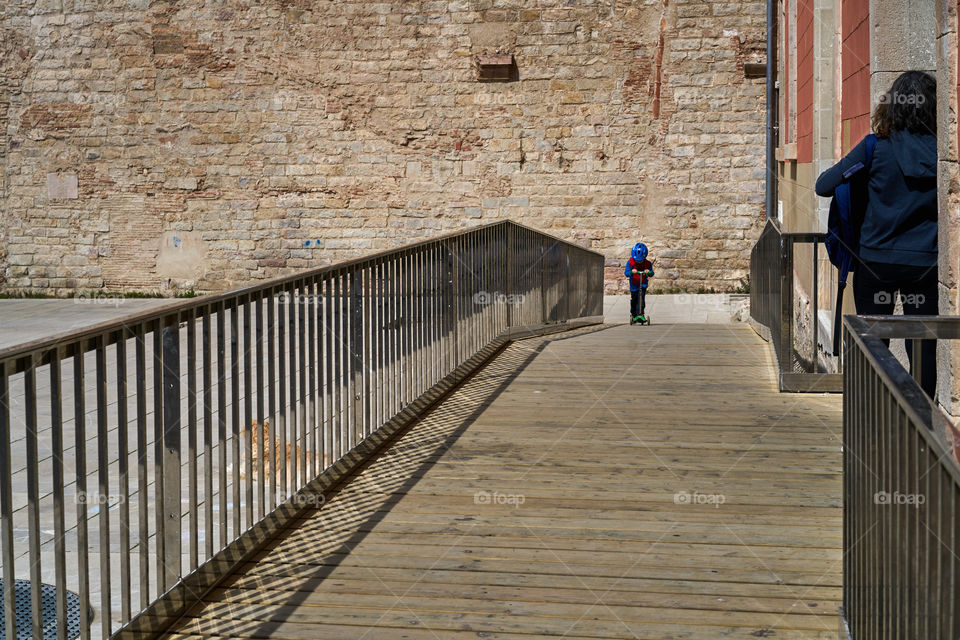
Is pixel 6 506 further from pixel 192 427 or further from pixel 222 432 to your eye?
pixel 222 432

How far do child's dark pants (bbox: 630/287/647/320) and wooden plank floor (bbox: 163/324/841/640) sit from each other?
24.7ft

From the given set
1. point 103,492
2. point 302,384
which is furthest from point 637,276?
point 103,492

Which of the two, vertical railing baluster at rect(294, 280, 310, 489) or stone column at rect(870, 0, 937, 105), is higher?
stone column at rect(870, 0, 937, 105)

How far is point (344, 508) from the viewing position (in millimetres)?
4430

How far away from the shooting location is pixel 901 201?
4.79 m

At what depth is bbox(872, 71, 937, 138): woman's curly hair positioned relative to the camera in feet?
15.4

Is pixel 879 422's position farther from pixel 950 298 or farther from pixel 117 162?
pixel 117 162

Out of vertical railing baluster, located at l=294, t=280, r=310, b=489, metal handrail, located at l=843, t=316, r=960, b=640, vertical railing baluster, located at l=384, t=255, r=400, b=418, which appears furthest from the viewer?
vertical railing baluster, located at l=384, t=255, r=400, b=418

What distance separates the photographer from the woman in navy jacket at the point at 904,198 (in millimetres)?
4723

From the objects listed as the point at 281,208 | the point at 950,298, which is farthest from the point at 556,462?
the point at 281,208

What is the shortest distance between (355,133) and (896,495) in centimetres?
1567

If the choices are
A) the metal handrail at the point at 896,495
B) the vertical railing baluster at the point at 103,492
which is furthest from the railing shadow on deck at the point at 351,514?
the metal handrail at the point at 896,495

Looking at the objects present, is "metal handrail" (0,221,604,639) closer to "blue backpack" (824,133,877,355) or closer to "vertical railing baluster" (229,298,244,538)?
"vertical railing baluster" (229,298,244,538)

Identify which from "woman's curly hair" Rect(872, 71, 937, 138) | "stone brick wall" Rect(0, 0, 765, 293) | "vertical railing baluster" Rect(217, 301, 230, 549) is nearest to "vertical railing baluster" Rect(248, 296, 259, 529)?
"vertical railing baluster" Rect(217, 301, 230, 549)
